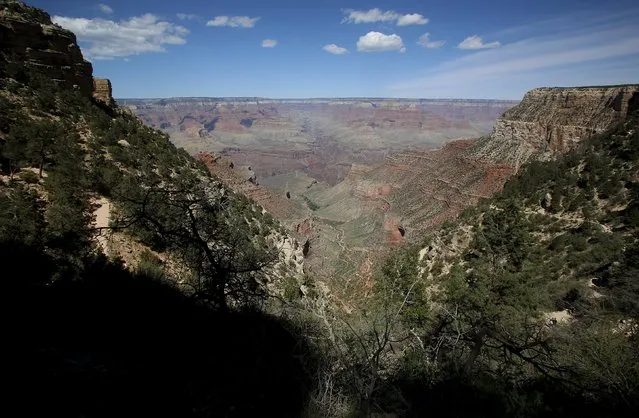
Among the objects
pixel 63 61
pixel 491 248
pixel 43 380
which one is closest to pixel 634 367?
pixel 43 380

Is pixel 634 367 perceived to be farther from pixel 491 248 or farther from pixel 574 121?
pixel 574 121

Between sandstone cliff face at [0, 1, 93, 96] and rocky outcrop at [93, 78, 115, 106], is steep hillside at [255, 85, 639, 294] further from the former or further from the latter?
sandstone cliff face at [0, 1, 93, 96]

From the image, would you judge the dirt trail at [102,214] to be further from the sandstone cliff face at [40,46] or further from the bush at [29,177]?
the sandstone cliff face at [40,46]

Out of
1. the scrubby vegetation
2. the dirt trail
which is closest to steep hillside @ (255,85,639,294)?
the scrubby vegetation

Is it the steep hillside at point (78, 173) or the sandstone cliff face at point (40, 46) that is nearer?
the steep hillside at point (78, 173)

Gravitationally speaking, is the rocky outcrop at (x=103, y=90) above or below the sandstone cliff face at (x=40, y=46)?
below

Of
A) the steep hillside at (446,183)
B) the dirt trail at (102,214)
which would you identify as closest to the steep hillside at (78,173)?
the dirt trail at (102,214)

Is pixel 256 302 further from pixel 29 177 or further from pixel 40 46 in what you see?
pixel 40 46

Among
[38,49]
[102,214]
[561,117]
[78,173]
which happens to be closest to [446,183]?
[561,117]
